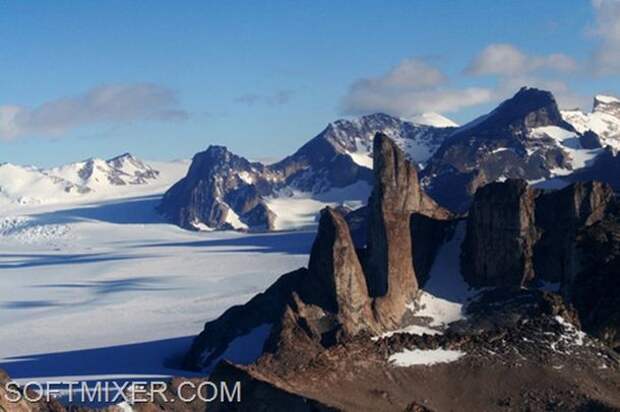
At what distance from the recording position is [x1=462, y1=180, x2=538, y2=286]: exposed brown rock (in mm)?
87875

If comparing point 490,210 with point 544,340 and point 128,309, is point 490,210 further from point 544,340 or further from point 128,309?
point 128,309

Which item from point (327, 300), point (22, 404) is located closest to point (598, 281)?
point (327, 300)

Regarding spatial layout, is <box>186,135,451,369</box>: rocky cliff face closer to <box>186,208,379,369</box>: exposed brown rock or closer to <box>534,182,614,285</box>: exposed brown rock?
<box>186,208,379,369</box>: exposed brown rock

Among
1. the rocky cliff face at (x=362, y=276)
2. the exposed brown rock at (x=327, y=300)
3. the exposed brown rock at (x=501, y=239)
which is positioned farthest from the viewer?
the exposed brown rock at (x=501, y=239)

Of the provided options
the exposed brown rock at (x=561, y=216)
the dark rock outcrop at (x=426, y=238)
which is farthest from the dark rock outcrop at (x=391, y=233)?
the exposed brown rock at (x=561, y=216)

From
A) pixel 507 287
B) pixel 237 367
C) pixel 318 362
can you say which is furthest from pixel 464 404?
pixel 507 287

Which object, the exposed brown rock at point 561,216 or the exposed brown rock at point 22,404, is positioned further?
the exposed brown rock at point 561,216

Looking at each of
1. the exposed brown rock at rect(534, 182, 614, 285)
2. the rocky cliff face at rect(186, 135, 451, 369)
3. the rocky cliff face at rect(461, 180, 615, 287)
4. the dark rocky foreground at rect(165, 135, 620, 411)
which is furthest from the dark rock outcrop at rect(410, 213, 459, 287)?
the exposed brown rock at rect(534, 182, 614, 285)

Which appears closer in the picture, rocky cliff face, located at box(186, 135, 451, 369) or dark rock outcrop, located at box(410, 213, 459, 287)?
rocky cliff face, located at box(186, 135, 451, 369)

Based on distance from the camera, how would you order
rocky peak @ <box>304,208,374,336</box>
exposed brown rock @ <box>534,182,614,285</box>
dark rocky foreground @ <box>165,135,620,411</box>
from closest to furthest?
dark rocky foreground @ <box>165,135,620,411</box> < rocky peak @ <box>304,208,374,336</box> < exposed brown rock @ <box>534,182,614,285</box>

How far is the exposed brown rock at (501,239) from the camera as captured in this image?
87875mm

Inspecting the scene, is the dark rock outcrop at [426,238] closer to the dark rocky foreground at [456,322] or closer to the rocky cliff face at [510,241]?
the dark rocky foreground at [456,322]

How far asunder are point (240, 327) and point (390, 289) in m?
19.1

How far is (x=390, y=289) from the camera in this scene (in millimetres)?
86188
